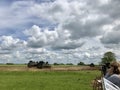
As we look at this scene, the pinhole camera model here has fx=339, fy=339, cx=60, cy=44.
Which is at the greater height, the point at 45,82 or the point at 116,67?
the point at 116,67

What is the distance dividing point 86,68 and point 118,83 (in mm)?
65847

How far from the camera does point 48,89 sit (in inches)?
1104

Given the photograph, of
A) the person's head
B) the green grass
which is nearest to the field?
the green grass

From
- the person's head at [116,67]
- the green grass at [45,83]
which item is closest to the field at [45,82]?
the green grass at [45,83]

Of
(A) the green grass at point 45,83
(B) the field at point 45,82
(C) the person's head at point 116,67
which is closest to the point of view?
(C) the person's head at point 116,67

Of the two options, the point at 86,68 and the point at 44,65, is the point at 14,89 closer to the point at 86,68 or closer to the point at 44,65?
the point at 86,68

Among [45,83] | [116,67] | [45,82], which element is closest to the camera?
[116,67]

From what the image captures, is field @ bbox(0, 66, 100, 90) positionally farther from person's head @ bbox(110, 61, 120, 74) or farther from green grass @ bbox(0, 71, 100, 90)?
person's head @ bbox(110, 61, 120, 74)

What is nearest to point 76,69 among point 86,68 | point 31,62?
point 86,68

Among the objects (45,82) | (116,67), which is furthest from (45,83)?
(116,67)

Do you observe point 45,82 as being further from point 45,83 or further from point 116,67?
point 116,67

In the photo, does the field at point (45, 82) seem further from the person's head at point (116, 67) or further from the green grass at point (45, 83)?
the person's head at point (116, 67)

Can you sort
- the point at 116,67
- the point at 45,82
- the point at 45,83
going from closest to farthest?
the point at 116,67 < the point at 45,83 < the point at 45,82

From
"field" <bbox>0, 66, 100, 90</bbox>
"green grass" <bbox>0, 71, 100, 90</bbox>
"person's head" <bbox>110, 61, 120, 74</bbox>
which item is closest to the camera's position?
"person's head" <bbox>110, 61, 120, 74</bbox>
